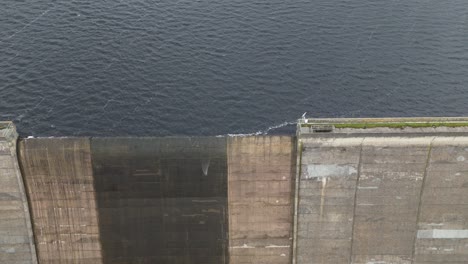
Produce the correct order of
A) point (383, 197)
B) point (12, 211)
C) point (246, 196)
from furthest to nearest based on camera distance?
point (246, 196) < point (383, 197) < point (12, 211)

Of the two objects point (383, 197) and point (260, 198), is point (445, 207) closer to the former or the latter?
point (383, 197)

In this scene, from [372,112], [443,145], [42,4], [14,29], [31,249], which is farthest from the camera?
[42,4]

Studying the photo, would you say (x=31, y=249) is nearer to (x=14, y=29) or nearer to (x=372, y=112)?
(x=372, y=112)

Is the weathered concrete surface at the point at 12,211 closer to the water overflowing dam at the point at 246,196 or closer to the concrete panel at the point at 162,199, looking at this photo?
the water overflowing dam at the point at 246,196

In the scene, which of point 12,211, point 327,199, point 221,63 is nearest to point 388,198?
point 327,199

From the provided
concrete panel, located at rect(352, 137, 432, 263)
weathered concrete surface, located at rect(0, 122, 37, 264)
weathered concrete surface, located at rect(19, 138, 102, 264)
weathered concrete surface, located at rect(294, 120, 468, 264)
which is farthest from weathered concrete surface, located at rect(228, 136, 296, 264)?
weathered concrete surface, located at rect(0, 122, 37, 264)

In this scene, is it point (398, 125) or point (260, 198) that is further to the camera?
point (260, 198)

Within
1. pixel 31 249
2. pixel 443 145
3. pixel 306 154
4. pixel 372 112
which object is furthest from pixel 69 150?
pixel 372 112
